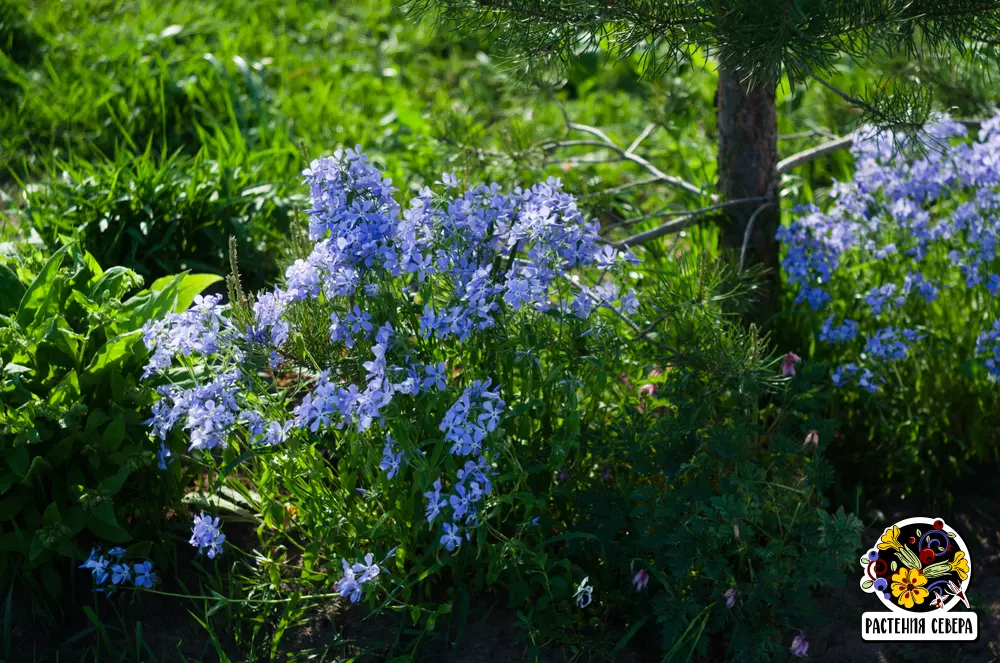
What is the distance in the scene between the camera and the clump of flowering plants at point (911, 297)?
2670 millimetres

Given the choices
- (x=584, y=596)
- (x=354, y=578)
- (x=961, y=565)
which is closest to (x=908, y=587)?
(x=961, y=565)

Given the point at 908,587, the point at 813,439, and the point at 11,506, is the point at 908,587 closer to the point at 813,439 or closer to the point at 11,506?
the point at 813,439

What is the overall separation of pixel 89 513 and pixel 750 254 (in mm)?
1998

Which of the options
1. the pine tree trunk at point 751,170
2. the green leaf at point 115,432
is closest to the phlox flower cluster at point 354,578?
the green leaf at point 115,432

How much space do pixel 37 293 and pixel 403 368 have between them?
1.02m

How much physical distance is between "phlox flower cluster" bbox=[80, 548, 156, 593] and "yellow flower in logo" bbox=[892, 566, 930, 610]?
1746 mm

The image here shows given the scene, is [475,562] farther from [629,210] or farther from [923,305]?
[629,210]

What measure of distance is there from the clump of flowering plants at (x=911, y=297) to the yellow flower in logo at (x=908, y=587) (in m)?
0.44

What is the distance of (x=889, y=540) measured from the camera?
2.38 m

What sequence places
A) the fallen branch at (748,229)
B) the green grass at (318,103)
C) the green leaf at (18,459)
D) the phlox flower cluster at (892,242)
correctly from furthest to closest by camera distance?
the green grass at (318,103)
the fallen branch at (748,229)
the phlox flower cluster at (892,242)
the green leaf at (18,459)

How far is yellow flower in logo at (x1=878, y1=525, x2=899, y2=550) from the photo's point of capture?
93.0 inches

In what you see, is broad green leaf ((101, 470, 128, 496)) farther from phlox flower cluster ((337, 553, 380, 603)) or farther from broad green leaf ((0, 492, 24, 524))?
phlox flower cluster ((337, 553, 380, 603))

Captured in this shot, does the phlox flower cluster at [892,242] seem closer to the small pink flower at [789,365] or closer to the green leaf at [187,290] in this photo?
the small pink flower at [789,365]

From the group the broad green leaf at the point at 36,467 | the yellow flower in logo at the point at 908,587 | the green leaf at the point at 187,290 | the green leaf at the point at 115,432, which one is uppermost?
the green leaf at the point at 187,290
